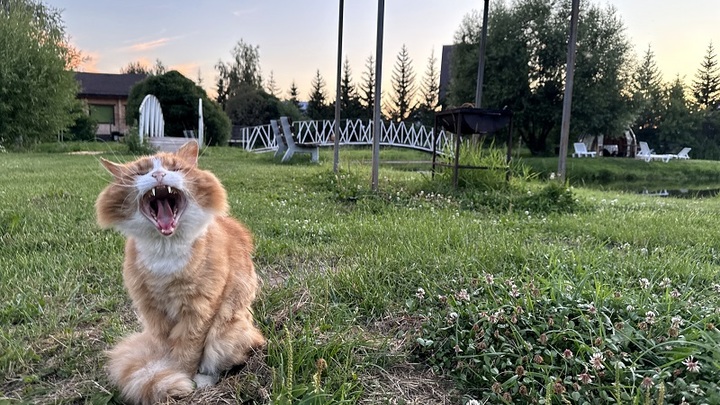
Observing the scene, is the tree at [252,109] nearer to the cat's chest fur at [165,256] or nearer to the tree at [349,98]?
the tree at [349,98]

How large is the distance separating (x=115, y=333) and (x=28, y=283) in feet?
2.74

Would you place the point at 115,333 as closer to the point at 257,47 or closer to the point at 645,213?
the point at 645,213

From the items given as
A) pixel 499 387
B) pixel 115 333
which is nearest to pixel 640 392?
pixel 499 387

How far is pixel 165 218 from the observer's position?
1.20 metres

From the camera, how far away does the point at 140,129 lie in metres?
12.9

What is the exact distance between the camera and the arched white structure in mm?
13845

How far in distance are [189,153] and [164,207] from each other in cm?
31

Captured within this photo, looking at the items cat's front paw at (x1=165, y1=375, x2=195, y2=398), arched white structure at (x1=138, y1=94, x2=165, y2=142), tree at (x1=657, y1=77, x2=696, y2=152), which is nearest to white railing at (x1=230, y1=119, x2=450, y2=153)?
arched white structure at (x1=138, y1=94, x2=165, y2=142)

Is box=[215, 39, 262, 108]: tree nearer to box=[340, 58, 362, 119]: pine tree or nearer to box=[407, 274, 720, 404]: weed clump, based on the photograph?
box=[340, 58, 362, 119]: pine tree

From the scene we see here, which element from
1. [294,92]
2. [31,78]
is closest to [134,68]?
[294,92]

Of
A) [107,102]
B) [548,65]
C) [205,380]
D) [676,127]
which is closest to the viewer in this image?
[205,380]

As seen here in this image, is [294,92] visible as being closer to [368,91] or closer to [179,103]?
[368,91]

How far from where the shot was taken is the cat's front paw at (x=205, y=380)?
1303 mm

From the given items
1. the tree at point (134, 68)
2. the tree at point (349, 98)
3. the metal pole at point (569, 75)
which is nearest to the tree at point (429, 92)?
the tree at point (349, 98)
